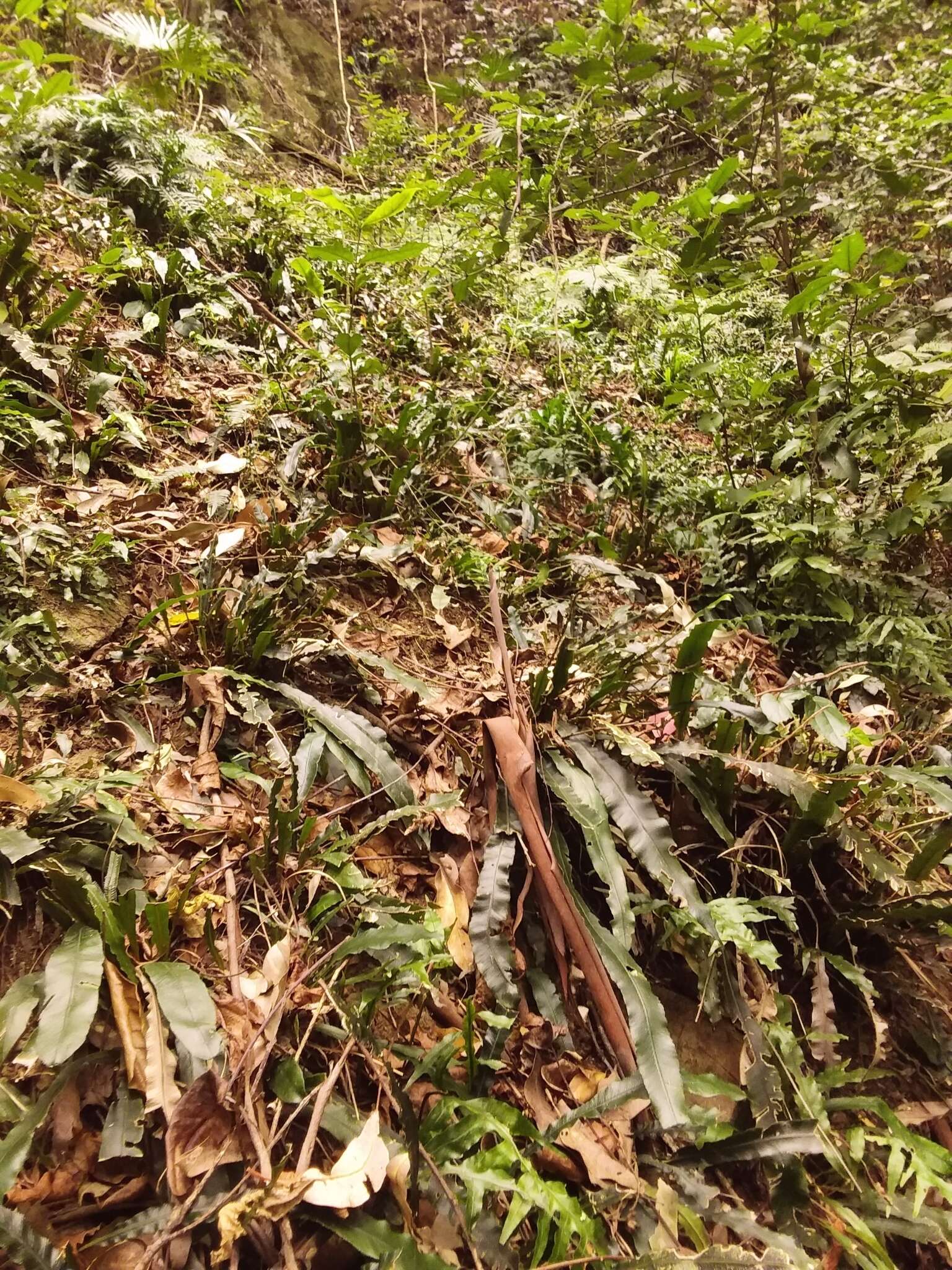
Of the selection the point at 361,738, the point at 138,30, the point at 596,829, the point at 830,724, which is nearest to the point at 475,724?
the point at 361,738

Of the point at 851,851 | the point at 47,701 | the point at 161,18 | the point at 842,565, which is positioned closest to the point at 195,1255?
the point at 47,701

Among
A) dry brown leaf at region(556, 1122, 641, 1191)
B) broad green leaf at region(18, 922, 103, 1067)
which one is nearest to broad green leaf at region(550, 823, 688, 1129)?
dry brown leaf at region(556, 1122, 641, 1191)

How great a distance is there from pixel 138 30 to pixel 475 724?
15.8ft

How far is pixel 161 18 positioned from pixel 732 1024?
622 centimetres

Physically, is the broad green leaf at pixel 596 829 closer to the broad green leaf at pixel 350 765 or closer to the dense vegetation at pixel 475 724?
the dense vegetation at pixel 475 724

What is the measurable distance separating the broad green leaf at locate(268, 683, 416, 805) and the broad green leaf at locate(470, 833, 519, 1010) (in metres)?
0.27

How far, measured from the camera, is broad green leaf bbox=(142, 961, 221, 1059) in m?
1.14

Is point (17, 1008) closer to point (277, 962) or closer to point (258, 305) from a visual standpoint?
point (277, 962)

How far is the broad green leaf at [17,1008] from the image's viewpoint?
3.59ft

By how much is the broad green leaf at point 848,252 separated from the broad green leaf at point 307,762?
77.6 inches

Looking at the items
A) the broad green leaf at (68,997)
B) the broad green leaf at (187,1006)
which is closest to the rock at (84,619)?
the broad green leaf at (68,997)

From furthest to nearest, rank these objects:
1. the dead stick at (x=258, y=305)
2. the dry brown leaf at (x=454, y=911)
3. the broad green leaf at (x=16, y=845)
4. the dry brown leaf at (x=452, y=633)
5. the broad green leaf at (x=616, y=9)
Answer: the dead stick at (x=258, y=305)
the dry brown leaf at (x=452, y=633)
the broad green leaf at (x=616, y=9)
the dry brown leaf at (x=454, y=911)
the broad green leaf at (x=16, y=845)

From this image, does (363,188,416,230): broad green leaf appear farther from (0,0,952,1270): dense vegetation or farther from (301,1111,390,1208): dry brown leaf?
(301,1111,390,1208): dry brown leaf

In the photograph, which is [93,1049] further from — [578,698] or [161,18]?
[161,18]
